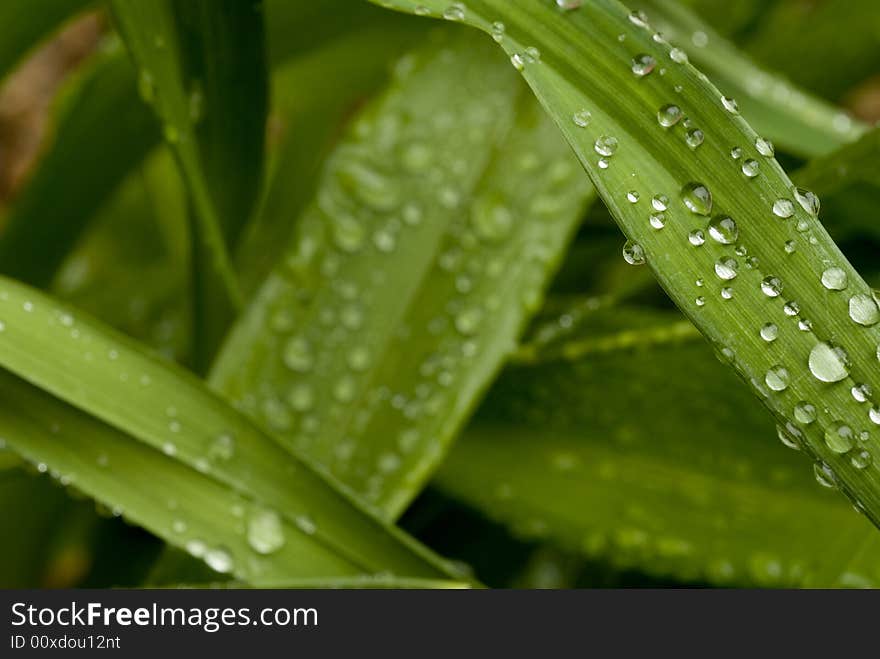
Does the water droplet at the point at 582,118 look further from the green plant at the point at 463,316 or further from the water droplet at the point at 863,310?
the water droplet at the point at 863,310

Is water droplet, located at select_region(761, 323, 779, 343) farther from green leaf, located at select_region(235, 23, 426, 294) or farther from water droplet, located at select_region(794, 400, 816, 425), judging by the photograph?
green leaf, located at select_region(235, 23, 426, 294)

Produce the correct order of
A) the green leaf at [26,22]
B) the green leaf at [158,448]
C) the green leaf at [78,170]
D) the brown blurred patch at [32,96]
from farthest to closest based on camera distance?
the brown blurred patch at [32,96], the green leaf at [78,170], the green leaf at [26,22], the green leaf at [158,448]

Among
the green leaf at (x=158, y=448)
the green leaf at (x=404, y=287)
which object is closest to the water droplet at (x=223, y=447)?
the green leaf at (x=158, y=448)

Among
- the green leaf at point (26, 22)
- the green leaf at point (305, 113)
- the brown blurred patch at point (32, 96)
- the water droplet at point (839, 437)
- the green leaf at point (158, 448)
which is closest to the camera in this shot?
the water droplet at point (839, 437)

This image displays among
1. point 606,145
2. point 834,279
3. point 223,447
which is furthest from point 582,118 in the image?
point 223,447

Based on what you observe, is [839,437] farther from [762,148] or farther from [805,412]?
[762,148]

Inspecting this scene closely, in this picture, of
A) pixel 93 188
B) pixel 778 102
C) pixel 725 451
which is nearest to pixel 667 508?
pixel 725 451
